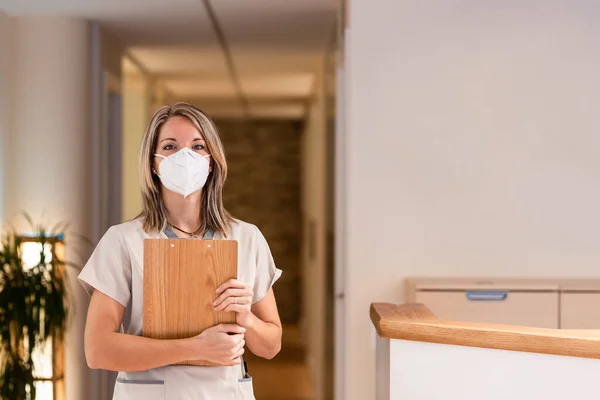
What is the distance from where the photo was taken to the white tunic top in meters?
1.71

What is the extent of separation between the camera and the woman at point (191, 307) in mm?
1610

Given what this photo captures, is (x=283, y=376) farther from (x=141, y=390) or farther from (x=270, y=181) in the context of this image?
(x=141, y=390)

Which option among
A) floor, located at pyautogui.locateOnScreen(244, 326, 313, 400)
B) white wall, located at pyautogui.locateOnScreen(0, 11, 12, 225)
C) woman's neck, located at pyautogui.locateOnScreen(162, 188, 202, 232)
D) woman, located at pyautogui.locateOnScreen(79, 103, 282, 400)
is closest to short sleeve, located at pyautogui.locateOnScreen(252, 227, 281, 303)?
woman, located at pyautogui.locateOnScreen(79, 103, 282, 400)

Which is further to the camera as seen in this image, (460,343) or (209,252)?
(460,343)

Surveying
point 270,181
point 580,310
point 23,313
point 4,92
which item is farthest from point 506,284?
point 270,181

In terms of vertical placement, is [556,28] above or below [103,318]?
above

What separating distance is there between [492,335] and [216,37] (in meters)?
3.70

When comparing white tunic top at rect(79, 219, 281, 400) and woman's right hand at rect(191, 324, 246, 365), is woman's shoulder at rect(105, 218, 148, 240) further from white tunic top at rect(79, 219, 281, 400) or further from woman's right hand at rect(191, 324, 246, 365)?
woman's right hand at rect(191, 324, 246, 365)

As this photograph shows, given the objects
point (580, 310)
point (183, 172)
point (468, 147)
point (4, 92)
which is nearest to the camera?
point (183, 172)

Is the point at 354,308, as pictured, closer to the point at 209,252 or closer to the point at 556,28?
the point at 556,28

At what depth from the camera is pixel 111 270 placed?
1724 millimetres

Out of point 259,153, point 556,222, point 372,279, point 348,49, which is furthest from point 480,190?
point 259,153

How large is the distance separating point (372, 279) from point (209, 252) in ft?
6.71

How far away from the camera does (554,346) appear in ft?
5.90
